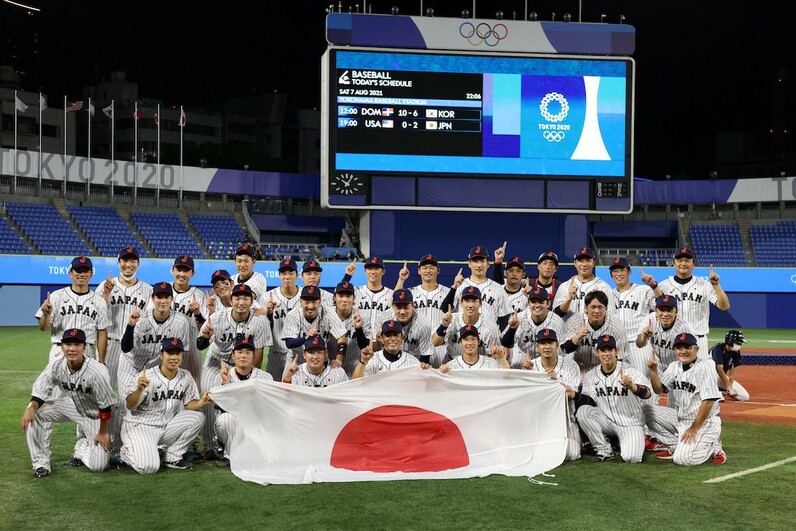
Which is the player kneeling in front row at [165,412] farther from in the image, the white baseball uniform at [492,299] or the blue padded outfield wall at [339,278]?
the blue padded outfield wall at [339,278]

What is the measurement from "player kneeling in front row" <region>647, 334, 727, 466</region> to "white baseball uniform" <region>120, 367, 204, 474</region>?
4.90 metres

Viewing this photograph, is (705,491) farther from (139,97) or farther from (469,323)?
(139,97)

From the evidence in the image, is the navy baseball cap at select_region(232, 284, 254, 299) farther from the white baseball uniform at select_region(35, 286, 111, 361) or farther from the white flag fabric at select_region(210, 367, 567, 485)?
the white baseball uniform at select_region(35, 286, 111, 361)

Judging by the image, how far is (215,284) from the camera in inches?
415

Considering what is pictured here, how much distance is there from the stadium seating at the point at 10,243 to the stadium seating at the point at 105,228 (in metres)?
3.02

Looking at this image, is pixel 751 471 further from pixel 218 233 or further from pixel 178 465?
pixel 218 233

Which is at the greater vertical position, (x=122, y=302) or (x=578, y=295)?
(x=578, y=295)

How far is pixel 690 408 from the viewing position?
943cm

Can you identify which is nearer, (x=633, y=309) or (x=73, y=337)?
(x=73, y=337)

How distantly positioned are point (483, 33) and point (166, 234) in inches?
689

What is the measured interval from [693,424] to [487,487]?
2.47 metres

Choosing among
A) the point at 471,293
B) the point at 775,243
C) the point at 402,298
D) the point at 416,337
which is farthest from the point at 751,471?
the point at 775,243

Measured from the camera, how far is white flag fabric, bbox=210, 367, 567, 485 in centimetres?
860

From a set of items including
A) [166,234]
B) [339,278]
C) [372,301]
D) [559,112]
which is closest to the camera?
[372,301]
